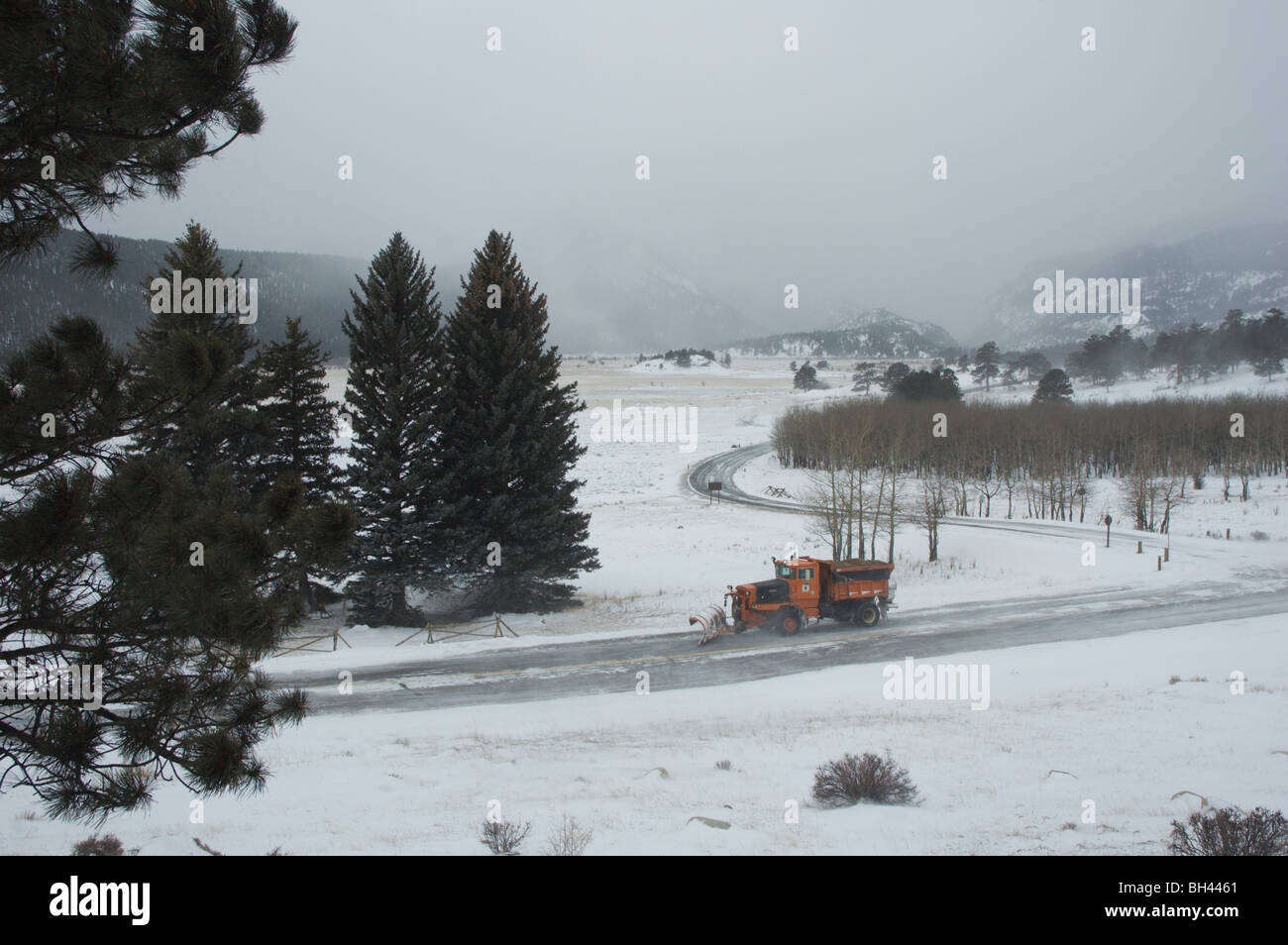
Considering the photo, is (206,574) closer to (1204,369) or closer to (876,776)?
(876,776)

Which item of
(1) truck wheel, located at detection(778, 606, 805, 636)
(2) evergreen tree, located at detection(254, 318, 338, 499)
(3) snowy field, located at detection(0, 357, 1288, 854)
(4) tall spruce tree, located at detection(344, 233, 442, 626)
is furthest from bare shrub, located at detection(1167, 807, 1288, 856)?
(2) evergreen tree, located at detection(254, 318, 338, 499)

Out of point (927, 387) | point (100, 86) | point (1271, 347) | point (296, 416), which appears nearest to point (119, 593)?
point (100, 86)

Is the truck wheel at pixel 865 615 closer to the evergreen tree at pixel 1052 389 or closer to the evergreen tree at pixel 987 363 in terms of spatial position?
the evergreen tree at pixel 1052 389

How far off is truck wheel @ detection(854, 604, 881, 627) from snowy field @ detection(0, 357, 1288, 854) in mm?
1498

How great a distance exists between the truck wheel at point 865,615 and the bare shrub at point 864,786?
50.9 feet

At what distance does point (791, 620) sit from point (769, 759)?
12.2 meters

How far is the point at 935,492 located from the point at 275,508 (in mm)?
46729

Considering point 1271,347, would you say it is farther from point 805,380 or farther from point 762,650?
point 762,650

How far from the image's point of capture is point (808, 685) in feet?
68.4

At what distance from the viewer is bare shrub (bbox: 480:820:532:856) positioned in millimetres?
9320

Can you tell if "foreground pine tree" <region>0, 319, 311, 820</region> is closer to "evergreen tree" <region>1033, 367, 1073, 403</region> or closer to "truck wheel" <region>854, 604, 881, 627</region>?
"truck wheel" <region>854, 604, 881, 627</region>

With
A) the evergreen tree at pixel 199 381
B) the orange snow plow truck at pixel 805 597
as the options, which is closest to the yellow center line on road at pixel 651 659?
the orange snow plow truck at pixel 805 597

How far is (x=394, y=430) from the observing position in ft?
88.5

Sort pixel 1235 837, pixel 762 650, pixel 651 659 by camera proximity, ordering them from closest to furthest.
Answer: pixel 1235 837, pixel 651 659, pixel 762 650
